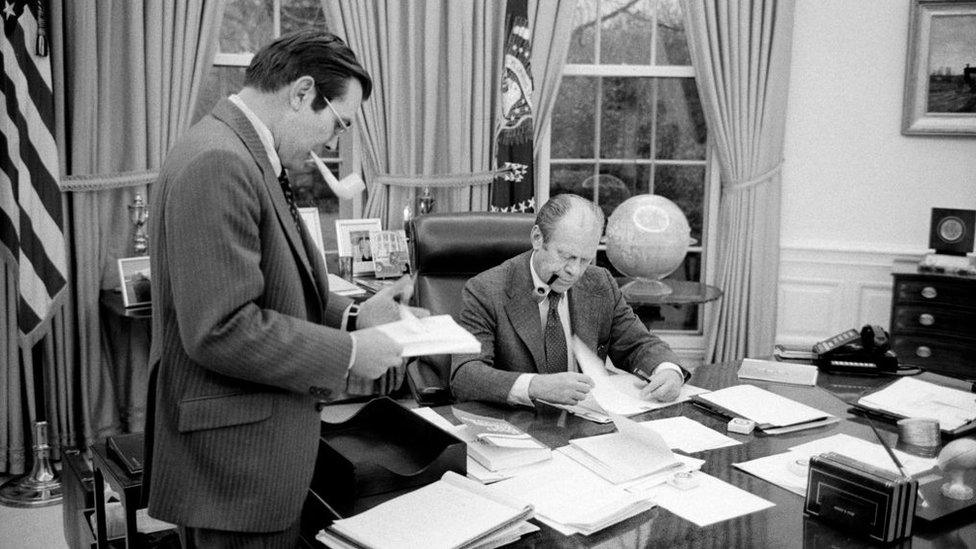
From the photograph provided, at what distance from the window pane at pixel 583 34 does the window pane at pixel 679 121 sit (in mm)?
393

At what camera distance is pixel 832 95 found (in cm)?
420

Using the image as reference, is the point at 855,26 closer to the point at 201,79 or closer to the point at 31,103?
the point at 201,79

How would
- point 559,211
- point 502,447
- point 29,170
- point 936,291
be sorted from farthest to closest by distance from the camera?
point 936,291
point 29,170
point 559,211
point 502,447

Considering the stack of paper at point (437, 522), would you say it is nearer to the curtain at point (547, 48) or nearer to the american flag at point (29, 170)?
the american flag at point (29, 170)

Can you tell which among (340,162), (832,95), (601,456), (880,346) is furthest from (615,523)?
(832,95)

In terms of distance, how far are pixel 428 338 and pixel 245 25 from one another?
303 centimetres

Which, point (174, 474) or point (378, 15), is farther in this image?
point (378, 15)

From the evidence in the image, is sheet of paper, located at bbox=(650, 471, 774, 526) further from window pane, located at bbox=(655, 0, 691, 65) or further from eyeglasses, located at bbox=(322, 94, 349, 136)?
window pane, located at bbox=(655, 0, 691, 65)


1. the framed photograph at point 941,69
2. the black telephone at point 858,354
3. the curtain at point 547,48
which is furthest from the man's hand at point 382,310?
the framed photograph at point 941,69

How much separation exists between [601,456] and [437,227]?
127 cm

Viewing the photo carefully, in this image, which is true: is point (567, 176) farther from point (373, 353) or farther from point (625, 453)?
point (373, 353)

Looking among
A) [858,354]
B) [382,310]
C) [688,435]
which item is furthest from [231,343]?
[858,354]

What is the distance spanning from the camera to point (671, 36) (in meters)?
4.24

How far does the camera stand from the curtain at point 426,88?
3.86 m
